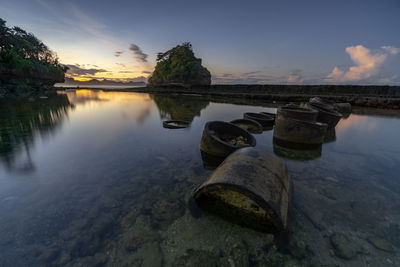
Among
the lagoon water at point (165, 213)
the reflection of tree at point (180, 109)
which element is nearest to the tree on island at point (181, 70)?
the reflection of tree at point (180, 109)

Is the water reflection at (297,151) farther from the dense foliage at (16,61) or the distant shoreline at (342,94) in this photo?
the dense foliage at (16,61)

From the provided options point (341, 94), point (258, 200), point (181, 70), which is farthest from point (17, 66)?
point (341, 94)

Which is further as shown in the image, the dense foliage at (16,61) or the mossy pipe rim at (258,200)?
the dense foliage at (16,61)

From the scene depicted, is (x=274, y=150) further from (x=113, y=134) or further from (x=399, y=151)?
(x=113, y=134)

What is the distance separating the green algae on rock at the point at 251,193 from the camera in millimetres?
2082

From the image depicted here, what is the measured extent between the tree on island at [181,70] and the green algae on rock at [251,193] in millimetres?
66819

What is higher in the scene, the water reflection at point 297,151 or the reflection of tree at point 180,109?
the reflection of tree at point 180,109

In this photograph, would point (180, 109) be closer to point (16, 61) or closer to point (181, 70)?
point (16, 61)

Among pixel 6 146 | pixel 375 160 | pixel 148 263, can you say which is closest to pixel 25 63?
pixel 6 146

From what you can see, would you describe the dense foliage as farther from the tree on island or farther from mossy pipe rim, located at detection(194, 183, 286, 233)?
mossy pipe rim, located at detection(194, 183, 286, 233)

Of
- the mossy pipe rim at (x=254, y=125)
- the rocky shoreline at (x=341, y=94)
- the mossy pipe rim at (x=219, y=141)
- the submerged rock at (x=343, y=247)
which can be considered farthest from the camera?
the rocky shoreline at (x=341, y=94)

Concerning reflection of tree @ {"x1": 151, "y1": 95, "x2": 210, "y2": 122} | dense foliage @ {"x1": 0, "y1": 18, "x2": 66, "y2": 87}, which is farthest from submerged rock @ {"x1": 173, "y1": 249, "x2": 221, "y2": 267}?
dense foliage @ {"x1": 0, "y1": 18, "x2": 66, "y2": 87}

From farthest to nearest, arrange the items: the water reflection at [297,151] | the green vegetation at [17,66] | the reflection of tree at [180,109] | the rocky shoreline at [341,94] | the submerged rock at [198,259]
A: the green vegetation at [17,66]
the rocky shoreline at [341,94]
the reflection of tree at [180,109]
the water reflection at [297,151]
the submerged rock at [198,259]

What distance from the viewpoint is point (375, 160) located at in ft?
16.6
